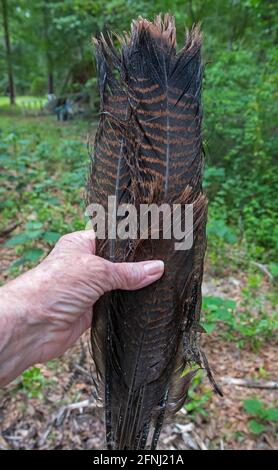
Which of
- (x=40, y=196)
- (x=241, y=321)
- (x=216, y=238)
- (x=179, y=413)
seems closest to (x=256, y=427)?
(x=179, y=413)

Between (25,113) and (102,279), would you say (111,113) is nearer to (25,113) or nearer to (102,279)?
(102,279)

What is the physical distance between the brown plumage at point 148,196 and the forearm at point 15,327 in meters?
0.27

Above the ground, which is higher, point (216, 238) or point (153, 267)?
point (153, 267)

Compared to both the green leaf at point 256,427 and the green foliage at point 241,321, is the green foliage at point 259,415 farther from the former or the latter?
the green foliage at point 241,321

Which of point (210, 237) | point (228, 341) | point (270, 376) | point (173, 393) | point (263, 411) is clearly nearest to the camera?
point (173, 393)

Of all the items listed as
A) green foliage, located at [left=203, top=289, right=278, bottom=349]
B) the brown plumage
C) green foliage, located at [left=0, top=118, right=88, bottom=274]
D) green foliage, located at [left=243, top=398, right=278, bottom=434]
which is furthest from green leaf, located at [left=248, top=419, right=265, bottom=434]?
green foliage, located at [left=0, top=118, right=88, bottom=274]

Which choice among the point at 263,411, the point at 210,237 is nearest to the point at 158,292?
the point at 263,411

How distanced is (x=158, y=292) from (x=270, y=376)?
206cm

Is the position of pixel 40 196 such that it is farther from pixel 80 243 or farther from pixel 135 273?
pixel 135 273

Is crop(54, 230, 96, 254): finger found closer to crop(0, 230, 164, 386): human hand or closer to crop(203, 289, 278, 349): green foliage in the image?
crop(0, 230, 164, 386): human hand

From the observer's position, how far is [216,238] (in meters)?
4.64

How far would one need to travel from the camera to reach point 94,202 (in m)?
1.48

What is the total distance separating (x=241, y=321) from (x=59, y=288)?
237 centimetres

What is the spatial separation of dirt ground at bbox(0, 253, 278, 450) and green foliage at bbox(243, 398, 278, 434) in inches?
A: 1.9
